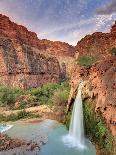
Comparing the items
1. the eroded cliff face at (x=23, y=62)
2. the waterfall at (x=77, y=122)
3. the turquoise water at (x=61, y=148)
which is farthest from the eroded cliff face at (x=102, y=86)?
the eroded cliff face at (x=23, y=62)

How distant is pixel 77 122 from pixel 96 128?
155 inches

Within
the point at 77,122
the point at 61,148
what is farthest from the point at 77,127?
the point at 61,148

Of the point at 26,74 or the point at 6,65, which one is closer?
the point at 6,65

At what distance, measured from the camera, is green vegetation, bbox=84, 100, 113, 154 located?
18078 millimetres

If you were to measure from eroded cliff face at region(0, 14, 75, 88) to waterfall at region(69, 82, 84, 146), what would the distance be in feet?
166

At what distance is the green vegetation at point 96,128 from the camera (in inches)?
712

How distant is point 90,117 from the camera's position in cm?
2266

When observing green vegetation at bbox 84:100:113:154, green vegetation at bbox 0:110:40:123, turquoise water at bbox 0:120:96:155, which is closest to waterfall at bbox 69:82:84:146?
green vegetation at bbox 84:100:113:154

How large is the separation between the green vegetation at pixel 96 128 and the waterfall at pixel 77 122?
552 millimetres

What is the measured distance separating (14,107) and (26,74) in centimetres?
4049

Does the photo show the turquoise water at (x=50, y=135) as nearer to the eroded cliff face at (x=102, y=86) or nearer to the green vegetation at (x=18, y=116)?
the eroded cliff face at (x=102, y=86)

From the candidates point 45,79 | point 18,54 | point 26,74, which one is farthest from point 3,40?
point 45,79

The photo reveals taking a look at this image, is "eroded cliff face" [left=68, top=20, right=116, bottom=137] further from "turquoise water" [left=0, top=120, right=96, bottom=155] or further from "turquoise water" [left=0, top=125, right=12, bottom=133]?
"turquoise water" [left=0, top=125, right=12, bottom=133]

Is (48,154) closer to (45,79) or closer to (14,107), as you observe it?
(14,107)
